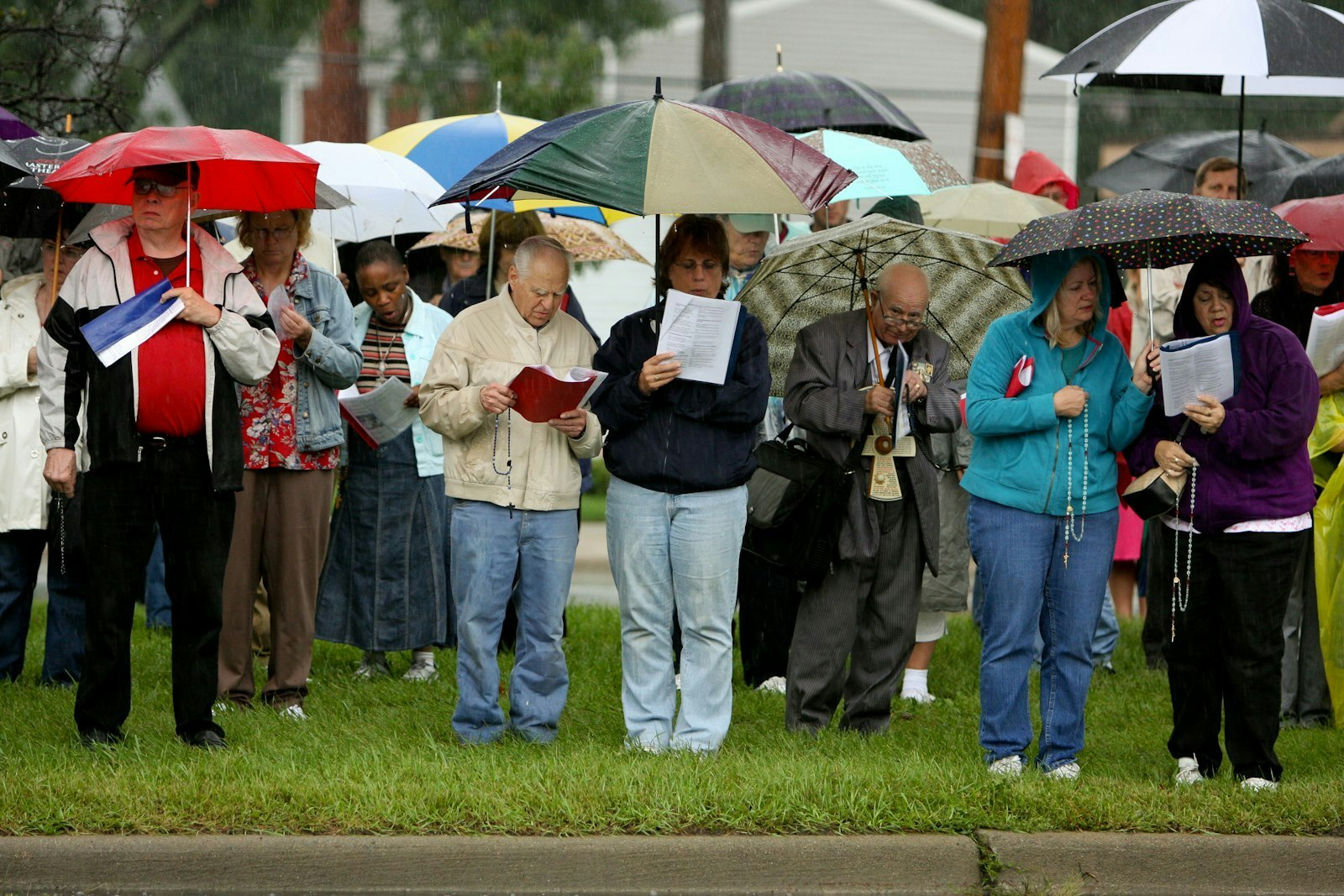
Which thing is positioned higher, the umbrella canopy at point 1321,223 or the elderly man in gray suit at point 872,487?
the umbrella canopy at point 1321,223

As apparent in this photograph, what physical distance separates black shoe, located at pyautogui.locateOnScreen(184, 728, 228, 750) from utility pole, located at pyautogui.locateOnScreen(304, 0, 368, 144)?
17.5 meters

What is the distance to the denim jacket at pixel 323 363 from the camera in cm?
689

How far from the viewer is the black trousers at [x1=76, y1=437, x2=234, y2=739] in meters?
5.93

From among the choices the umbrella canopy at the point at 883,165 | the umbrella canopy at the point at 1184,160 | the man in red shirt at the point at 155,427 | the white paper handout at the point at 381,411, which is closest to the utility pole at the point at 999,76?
the umbrella canopy at the point at 1184,160

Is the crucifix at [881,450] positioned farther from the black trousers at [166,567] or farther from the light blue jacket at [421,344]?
the black trousers at [166,567]

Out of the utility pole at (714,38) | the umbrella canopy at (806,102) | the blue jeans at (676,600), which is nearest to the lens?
the blue jeans at (676,600)

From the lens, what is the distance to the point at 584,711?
723cm

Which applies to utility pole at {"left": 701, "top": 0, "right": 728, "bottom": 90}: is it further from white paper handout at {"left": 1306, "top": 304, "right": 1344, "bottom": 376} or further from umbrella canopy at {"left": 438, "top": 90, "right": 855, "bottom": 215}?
umbrella canopy at {"left": 438, "top": 90, "right": 855, "bottom": 215}

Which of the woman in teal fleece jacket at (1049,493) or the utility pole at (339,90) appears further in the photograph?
the utility pole at (339,90)

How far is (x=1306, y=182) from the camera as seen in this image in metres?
8.91

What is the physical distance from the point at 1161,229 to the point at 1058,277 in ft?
1.60

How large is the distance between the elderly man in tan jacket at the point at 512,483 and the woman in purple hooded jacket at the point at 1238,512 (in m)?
2.12

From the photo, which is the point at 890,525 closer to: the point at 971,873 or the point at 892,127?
the point at 971,873

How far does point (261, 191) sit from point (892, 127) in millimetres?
4172
